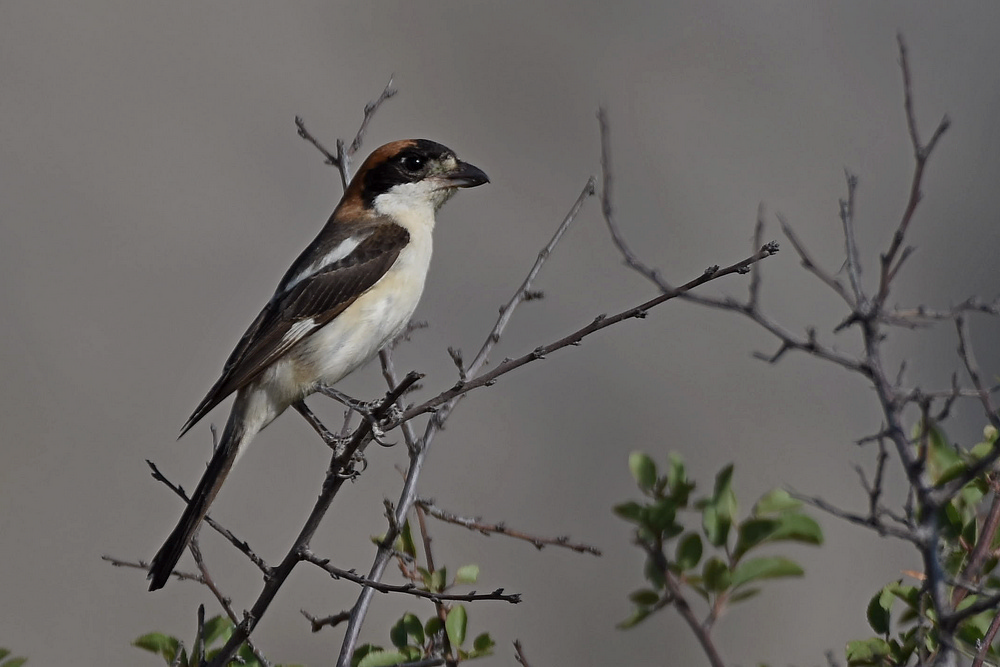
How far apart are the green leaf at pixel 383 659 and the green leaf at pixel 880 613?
39.2 inches

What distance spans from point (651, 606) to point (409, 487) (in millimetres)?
840

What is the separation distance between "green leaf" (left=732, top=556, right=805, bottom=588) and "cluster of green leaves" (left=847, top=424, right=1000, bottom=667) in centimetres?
24

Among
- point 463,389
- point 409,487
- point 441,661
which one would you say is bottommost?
point 441,661

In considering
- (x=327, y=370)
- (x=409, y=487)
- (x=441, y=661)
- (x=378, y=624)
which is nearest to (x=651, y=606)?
(x=441, y=661)

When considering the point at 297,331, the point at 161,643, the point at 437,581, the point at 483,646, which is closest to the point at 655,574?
the point at 483,646

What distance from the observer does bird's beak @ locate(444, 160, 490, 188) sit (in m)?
4.13

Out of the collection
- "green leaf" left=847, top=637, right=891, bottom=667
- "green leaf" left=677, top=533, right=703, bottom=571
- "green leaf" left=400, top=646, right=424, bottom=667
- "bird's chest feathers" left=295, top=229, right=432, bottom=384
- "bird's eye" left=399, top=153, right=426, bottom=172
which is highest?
"bird's eye" left=399, top=153, right=426, bottom=172

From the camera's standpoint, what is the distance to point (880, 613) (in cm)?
205

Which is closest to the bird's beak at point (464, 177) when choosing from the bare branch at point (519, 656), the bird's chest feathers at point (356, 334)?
the bird's chest feathers at point (356, 334)

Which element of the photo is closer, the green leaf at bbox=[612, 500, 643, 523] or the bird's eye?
the green leaf at bbox=[612, 500, 643, 523]

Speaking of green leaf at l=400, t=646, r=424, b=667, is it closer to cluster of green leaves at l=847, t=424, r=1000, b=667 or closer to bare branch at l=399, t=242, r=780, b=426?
bare branch at l=399, t=242, r=780, b=426

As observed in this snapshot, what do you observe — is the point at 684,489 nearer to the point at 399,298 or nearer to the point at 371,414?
the point at 371,414

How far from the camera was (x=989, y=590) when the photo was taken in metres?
1.93

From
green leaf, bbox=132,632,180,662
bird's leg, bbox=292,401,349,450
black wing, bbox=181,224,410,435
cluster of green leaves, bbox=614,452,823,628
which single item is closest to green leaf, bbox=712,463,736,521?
cluster of green leaves, bbox=614,452,823,628
